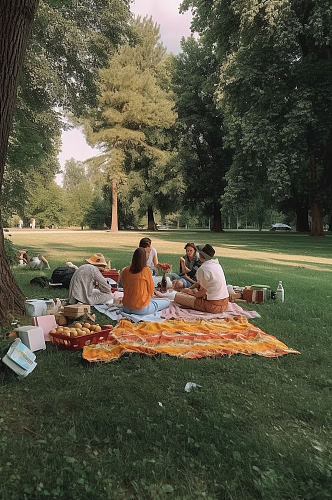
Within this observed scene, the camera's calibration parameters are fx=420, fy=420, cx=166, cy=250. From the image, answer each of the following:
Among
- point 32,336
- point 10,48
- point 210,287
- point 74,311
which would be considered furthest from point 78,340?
point 10,48

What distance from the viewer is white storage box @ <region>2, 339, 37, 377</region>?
169 inches

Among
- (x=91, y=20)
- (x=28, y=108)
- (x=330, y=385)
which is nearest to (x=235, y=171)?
(x=91, y=20)

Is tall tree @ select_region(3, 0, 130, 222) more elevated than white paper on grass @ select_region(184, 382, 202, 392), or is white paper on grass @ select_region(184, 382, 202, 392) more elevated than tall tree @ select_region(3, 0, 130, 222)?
tall tree @ select_region(3, 0, 130, 222)

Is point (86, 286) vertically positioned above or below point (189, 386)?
above

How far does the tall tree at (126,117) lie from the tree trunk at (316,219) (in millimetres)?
18128

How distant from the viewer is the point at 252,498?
259cm

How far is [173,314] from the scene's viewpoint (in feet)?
23.8

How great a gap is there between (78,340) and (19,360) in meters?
0.97

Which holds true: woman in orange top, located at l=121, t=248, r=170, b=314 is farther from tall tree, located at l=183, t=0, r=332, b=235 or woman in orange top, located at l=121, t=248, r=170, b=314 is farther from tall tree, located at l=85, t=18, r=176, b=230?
tall tree, located at l=85, t=18, r=176, b=230

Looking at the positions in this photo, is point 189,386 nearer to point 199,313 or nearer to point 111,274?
point 199,313

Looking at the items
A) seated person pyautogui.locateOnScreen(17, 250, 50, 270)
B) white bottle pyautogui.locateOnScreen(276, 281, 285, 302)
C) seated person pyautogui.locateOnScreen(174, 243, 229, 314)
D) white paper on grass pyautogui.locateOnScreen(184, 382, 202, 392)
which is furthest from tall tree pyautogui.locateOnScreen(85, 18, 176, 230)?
white paper on grass pyautogui.locateOnScreen(184, 382, 202, 392)

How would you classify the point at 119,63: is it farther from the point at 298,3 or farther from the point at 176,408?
the point at 176,408

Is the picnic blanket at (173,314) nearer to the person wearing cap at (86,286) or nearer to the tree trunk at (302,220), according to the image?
the person wearing cap at (86,286)

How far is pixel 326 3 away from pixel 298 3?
281 cm
